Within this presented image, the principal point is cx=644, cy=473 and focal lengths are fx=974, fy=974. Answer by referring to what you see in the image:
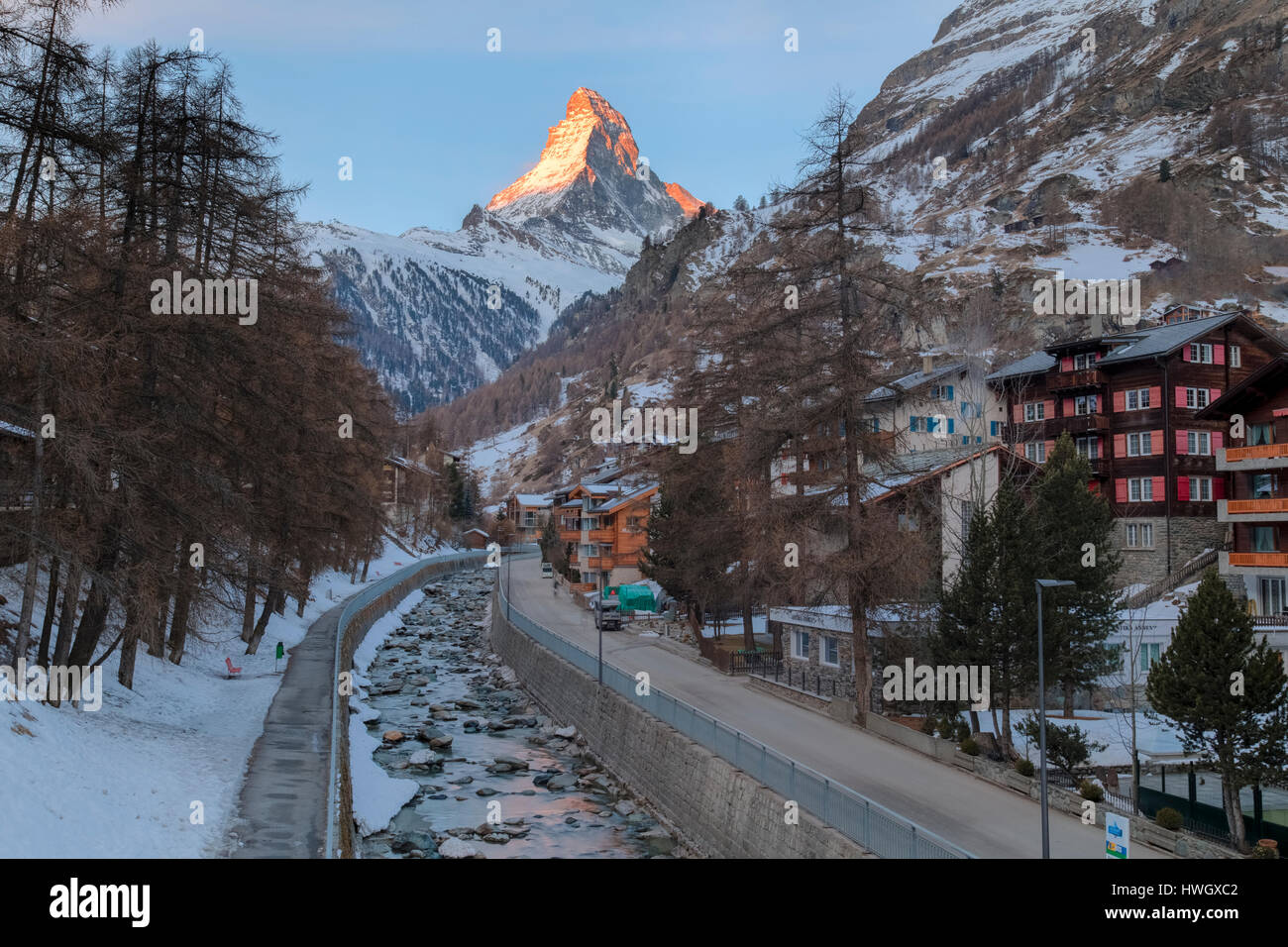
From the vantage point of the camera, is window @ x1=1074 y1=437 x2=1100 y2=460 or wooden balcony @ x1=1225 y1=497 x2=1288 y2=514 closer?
wooden balcony @ x1=1225 y1=497 x2=1288 y2=514

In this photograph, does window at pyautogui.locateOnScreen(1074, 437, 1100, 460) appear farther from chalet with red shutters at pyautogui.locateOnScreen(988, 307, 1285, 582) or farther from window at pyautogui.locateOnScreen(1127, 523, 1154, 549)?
window at pyautogui.locateOnScreen(1127, 523, 1154, 549)

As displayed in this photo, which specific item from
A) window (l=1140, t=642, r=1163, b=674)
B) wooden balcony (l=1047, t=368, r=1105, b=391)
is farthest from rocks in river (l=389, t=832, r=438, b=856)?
wooden balcony (l=1047, t=368, r=1105, b=391)

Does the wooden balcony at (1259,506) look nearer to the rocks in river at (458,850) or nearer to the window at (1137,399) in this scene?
the window at (1137,399)

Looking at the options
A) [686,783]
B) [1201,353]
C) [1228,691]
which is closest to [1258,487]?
[1201,353]

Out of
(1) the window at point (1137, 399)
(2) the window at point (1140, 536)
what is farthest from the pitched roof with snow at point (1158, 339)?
(2) the window at point (1140, 536)

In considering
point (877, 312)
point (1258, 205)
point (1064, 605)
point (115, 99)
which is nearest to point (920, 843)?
point (1064, 605)

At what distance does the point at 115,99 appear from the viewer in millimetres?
22562

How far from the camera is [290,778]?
2120cm

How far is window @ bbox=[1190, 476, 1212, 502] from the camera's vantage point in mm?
47969

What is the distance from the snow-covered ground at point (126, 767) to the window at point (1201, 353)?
44968 millimetres

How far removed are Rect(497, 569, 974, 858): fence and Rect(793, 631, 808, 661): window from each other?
8505mm

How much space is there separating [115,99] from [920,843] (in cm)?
2313

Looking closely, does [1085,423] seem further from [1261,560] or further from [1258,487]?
[1261,560]

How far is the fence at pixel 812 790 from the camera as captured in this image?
1524cm
